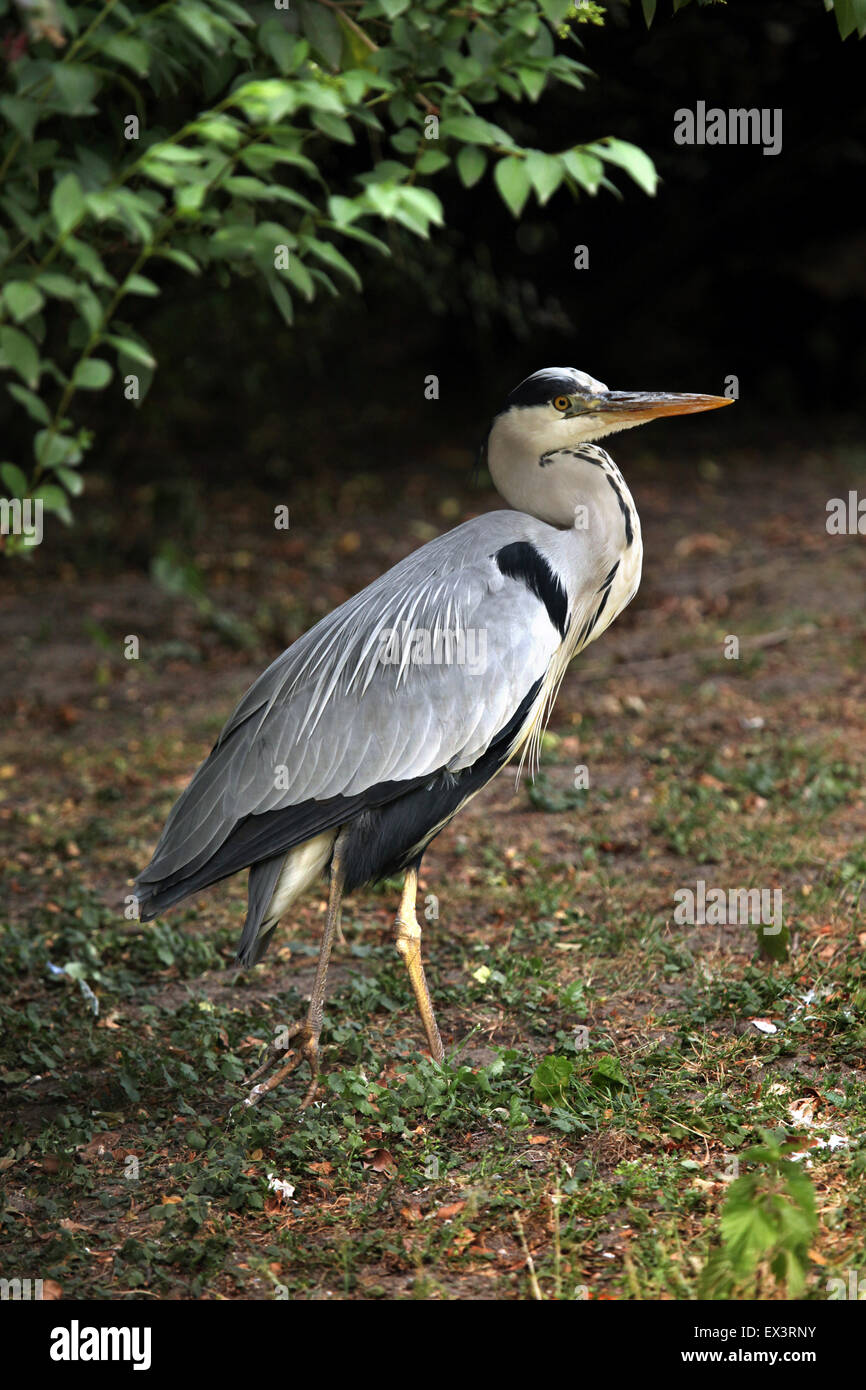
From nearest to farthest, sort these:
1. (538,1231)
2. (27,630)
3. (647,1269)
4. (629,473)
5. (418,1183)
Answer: (647,1269) < (538,1231) < (418,1183) < (27,630) < (629,473)

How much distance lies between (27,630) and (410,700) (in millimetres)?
5392

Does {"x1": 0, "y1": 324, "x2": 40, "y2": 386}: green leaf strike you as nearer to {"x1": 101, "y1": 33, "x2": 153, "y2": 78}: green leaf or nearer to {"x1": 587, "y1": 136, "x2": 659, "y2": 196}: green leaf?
{"x1": 101, "y1": 33, "x2": 153, "y2": 78}: green leaf

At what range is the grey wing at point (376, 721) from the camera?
4.38m

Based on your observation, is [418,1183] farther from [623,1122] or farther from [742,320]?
[742,320]

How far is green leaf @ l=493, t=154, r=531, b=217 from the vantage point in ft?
9.18

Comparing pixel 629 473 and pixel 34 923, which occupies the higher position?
pixel 629 473

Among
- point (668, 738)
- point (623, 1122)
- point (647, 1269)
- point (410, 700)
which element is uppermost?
point (668, 738)

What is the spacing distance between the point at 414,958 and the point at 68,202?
8.23 feet

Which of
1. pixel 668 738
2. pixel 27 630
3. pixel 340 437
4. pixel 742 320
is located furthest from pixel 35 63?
pixel 742 320

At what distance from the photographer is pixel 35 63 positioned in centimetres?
271

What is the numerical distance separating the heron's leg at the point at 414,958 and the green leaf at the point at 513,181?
2263mm

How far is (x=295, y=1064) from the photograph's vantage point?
4254mm

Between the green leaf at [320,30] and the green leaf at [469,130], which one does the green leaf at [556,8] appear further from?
the green leaf at [320,30]

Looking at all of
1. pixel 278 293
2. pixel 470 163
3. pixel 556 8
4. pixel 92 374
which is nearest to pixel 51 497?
pixel 92 374
